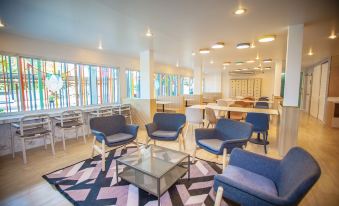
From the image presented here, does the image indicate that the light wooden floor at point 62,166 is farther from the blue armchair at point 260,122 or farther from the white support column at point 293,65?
the white support column at point 293,65

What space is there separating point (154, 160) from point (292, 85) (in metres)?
2.84

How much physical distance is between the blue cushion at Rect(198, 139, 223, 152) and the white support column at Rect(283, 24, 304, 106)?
1658 mm

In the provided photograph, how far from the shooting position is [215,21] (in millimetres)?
2887

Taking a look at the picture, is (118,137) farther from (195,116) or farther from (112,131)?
(195,116)

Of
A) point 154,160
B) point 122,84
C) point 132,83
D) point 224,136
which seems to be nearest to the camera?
point 154,160

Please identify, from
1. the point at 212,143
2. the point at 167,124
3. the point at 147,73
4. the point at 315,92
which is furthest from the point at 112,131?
the point at 315,92

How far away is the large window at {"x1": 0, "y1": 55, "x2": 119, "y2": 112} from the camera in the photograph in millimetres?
3570

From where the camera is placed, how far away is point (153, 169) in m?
2.08

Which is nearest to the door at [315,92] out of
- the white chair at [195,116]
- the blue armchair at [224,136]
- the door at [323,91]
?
the door at [323,91]

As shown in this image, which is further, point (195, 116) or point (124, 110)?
point (124, 110)

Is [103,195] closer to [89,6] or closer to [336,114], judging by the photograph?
[89,6]

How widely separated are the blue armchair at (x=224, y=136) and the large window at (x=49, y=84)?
3794 mm

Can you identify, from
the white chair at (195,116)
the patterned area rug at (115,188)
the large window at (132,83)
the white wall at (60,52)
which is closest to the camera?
the patterned area rug at (115,188)

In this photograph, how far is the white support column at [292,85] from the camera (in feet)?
9.95
